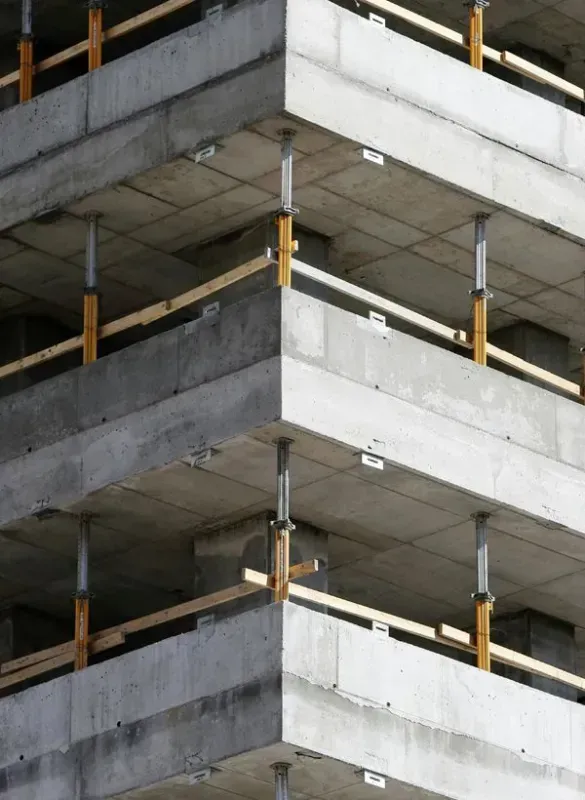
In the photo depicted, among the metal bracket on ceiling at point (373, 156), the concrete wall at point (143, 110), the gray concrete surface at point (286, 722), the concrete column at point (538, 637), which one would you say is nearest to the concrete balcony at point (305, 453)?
the concrete column at point (538, 637)

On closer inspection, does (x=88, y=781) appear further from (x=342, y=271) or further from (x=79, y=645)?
(x=342, y=271)

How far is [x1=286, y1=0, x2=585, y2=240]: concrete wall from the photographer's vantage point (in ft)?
144

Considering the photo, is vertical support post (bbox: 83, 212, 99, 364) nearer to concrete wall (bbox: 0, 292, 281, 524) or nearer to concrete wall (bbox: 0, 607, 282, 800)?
concrete wall (bbox: 0, 292, 281, 524)

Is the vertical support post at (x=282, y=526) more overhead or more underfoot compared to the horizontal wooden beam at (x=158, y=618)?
more overhead

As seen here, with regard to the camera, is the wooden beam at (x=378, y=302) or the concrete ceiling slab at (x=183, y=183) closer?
the wooden beam at (x=378, y=302)

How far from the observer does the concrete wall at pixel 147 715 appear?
4097 centimetres

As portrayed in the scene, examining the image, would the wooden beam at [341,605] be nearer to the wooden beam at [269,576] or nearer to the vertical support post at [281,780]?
the wooden beam at [269,576]

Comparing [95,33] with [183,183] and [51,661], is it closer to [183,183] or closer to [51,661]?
[183,183]

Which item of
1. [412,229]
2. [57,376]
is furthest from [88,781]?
[412,229]

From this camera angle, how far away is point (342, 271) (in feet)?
154

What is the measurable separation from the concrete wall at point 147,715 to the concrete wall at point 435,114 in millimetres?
6608

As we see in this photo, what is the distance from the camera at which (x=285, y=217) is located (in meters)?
43.4

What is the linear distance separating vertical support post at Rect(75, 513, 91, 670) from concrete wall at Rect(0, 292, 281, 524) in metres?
0.67

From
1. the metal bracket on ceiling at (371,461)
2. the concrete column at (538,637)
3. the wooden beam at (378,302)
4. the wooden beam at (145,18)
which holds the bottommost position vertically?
the concrete column at (538,637)
